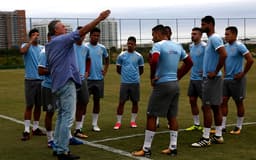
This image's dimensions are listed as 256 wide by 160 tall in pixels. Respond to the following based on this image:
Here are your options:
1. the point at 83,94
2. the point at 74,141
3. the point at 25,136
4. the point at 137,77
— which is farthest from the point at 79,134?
the point at 137,77

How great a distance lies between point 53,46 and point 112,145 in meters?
2.25

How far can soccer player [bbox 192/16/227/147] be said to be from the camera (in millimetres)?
8094

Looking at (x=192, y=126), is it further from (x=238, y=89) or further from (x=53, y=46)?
(x=53, y=46)

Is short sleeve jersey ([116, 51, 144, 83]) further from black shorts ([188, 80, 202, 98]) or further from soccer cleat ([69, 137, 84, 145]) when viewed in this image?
soccer cleat ([69, 137, 84, 145])

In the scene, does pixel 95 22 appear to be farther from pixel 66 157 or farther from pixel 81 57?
pixel 81 57

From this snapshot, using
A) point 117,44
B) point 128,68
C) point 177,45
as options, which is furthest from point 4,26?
point 177,45

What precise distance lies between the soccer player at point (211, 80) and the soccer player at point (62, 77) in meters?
2.32

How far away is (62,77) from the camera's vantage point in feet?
22.9

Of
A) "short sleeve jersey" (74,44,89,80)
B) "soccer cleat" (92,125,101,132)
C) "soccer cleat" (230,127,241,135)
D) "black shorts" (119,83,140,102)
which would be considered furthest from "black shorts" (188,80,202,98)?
"short sleeve jersey" (74,44,89,80)

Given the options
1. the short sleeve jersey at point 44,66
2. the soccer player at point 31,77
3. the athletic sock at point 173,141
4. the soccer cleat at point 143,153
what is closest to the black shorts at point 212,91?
the athletic sock at point 173,141

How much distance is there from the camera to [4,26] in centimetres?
4475

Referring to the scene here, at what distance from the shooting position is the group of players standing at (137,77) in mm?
7066

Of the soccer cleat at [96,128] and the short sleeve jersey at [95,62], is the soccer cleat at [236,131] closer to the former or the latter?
the soccer cleat at [96,128]

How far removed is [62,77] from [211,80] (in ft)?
8.98
